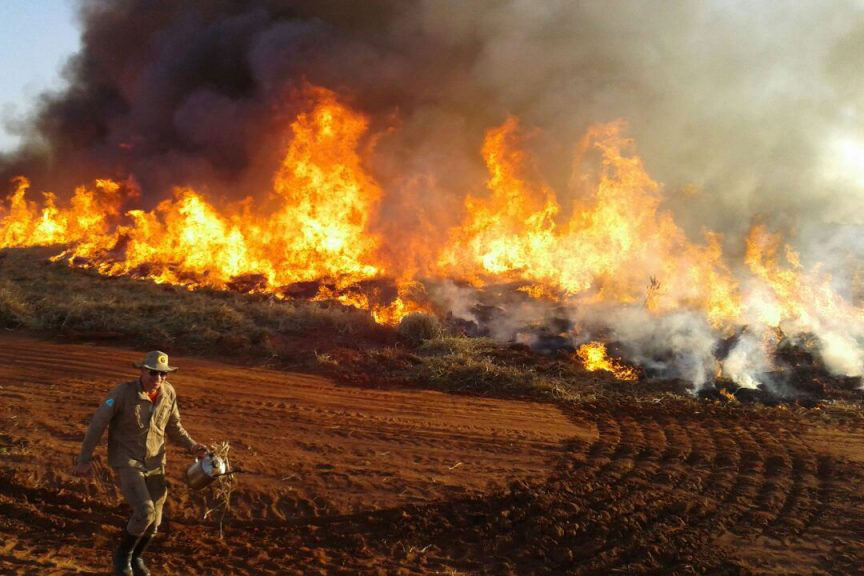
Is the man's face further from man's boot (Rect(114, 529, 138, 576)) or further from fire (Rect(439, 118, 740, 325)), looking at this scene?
fire (Rect(439, 118, 740, 325))

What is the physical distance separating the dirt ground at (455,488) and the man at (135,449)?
44 cm

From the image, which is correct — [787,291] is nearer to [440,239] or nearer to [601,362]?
[601,362]

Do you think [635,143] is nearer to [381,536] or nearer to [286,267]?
[286,267]

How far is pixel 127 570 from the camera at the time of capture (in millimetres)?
4285

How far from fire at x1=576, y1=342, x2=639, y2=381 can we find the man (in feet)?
28.3

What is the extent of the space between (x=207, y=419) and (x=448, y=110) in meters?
17.9

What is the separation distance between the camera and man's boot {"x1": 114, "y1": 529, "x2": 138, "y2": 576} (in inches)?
168

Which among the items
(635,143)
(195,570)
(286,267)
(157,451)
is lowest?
(195,570)

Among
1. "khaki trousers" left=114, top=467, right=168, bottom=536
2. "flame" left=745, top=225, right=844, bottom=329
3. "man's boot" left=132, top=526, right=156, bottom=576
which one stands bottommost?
"man's boot" left=132, top=526, right=156, bottom=576

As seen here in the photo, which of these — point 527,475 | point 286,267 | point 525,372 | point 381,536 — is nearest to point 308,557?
point 381,536

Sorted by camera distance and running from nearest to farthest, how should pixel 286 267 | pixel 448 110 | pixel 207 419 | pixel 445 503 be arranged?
1. pixel 445 503
2. pixel 207 419
3. pixel 286 267
4. pixel 448 110

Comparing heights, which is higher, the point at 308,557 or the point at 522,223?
the point at 522,223

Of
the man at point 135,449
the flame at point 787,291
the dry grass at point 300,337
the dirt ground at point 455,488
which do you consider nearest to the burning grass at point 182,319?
the dry grass at point 300,337

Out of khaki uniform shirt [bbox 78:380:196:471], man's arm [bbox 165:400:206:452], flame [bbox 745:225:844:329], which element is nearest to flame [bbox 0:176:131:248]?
man's arm [bbox 165:400:206:452]
